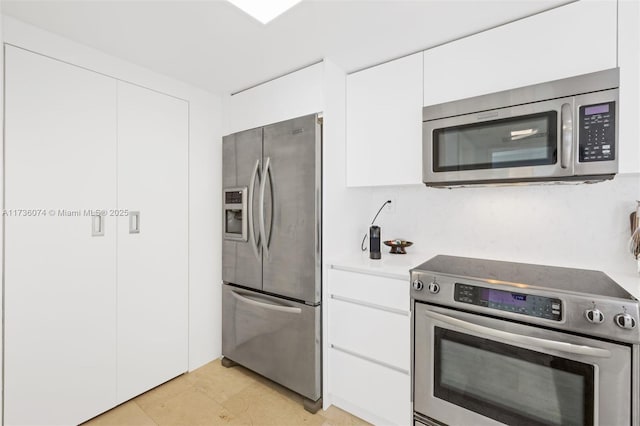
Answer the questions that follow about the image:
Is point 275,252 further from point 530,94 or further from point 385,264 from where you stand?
point 530,94

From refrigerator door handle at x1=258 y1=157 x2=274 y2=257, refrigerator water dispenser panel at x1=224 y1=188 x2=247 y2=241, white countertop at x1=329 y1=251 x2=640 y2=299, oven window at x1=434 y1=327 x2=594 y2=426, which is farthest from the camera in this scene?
refrigerator water dispenser panel at x1=224 y1=188 x2=247 y2=241

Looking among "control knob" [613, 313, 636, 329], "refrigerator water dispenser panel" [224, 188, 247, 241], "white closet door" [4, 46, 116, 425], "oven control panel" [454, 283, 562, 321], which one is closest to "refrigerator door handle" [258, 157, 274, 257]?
"refrigerator water dispenser panel" [224, 188, 247, 241]

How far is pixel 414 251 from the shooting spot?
2.25m

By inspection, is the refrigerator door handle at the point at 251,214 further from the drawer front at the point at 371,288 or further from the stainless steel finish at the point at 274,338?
the drawer front at the point at 371,288

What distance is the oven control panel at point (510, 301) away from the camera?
48.5 inches

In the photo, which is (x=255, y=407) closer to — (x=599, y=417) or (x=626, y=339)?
(x=599, y=417)

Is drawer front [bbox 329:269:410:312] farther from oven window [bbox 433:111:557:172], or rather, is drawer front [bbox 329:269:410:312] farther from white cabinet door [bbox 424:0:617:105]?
white cabinet door [bbox 424:0:617:105]

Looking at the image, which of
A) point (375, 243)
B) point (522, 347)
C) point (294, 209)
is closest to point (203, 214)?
point (294, 209)

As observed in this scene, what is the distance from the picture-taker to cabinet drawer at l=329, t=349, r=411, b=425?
166 centimetres

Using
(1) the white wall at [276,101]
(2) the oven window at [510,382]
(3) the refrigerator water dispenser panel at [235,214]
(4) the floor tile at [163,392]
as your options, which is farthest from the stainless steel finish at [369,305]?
(4) the floor tile at [163,392]

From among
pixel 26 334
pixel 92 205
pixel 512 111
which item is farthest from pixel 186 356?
pixel 512 111

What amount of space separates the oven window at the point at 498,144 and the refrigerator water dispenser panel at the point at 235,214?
4.60ft

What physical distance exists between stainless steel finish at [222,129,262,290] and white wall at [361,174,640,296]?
44.1 inches

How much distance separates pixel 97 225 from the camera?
187 centimetres
